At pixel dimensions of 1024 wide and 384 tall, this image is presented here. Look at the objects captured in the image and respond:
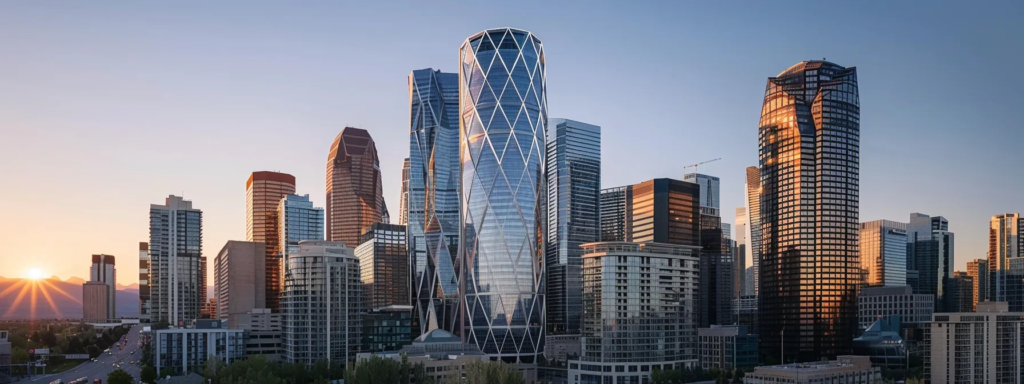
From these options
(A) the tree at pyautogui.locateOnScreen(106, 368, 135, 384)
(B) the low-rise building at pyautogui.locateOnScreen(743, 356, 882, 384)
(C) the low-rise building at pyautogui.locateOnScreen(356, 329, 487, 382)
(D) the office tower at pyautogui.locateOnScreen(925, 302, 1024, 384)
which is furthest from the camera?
(D) the office tower at pyautogui.locateOnScreen(925, 302, 1024, 384)

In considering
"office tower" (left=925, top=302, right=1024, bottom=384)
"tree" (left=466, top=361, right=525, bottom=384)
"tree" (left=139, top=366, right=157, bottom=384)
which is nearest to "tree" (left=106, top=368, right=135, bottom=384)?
"tree" (left=139, top=366, right=157, bottom=384)

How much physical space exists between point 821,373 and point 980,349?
36.9 m

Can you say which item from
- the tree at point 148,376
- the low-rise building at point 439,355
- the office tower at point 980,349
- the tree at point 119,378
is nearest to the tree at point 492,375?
the low-rise building at point 439,355

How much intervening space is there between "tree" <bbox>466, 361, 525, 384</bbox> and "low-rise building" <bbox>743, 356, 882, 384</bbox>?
174 ft

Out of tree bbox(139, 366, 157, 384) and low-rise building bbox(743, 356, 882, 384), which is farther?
tree bbox(139, 366, 157, 384)

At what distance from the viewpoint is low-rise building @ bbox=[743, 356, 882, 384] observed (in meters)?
162

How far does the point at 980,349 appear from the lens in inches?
6905

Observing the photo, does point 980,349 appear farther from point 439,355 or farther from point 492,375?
point 439,355

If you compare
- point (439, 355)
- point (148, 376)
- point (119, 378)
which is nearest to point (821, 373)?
point (439, 355)

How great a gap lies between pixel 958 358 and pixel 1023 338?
1620cm

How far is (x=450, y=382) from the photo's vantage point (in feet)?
464

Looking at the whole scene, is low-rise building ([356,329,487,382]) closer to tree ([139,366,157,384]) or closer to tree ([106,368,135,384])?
tree ([106,368,135,384])

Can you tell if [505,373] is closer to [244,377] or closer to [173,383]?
[244,377]

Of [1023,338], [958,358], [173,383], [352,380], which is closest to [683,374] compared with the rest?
[958,358]
